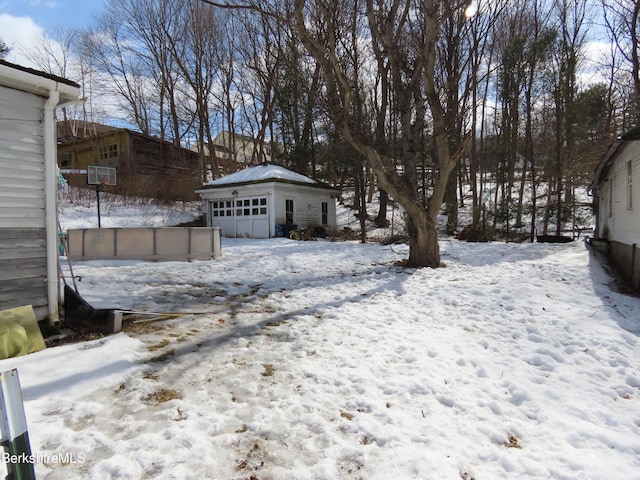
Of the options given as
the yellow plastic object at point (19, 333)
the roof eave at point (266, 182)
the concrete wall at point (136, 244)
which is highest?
the roof eave at point (266, 182)

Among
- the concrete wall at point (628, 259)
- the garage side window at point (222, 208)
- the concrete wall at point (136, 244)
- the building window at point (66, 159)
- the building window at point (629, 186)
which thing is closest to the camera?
the concrete wall at point (628, 259)

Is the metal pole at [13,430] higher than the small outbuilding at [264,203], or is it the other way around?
the small outbuilding at [264,203]

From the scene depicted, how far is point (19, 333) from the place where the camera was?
3.76 m

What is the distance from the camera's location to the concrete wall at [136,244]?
9.60m

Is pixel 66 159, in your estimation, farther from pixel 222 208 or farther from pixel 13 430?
pixel 13 430

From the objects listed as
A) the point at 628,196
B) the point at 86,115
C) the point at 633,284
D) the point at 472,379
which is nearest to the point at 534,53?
the point at 628,196

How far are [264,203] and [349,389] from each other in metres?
14.3

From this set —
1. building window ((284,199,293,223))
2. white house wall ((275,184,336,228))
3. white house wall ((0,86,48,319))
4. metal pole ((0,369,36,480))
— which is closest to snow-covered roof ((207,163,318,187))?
white house wall ((275,184,336,228))

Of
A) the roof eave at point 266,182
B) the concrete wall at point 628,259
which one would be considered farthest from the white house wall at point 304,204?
the concrete wall at point 628,259

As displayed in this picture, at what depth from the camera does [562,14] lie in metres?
15.9

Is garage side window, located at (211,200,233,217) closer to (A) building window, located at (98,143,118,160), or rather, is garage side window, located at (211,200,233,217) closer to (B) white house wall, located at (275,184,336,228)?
(B) white house wall, located at (275,184,336,228)

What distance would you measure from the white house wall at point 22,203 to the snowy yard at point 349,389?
1136 millimetres

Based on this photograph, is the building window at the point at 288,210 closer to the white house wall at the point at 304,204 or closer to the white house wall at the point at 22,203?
the white house wall at the point at 304,204

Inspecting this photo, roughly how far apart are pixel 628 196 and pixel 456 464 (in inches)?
381
